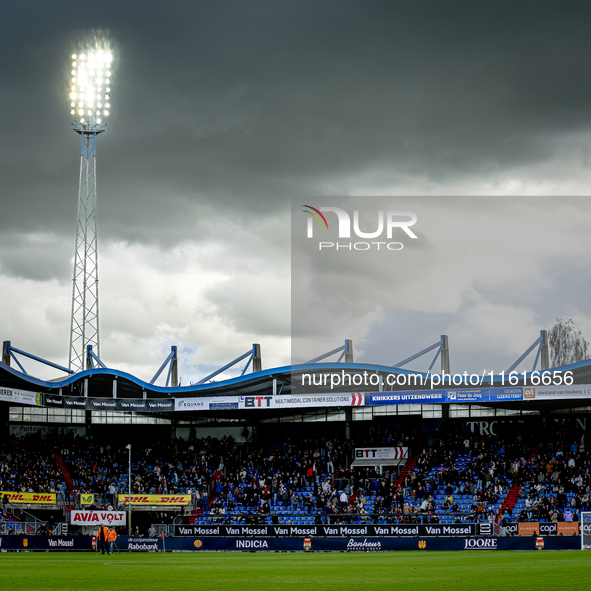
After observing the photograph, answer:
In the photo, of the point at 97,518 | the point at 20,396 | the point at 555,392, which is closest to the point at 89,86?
the point at 20,396

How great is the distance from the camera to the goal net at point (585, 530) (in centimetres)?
3459

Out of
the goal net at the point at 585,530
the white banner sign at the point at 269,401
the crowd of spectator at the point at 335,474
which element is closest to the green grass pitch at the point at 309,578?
the goal net at the point at 585,530

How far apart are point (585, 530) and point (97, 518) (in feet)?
90.9

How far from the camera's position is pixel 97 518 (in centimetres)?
4594

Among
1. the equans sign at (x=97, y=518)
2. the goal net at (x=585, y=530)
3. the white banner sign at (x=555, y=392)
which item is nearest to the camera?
the goal net at (x=585, y=530)

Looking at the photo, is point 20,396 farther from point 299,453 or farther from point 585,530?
point 585,530

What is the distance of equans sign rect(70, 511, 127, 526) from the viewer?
45.8 meters

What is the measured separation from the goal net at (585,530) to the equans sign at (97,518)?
26251 millimetres

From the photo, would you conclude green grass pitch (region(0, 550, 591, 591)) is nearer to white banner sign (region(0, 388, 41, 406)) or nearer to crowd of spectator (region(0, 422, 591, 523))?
crowd of spectator (region(0, 422, 591, 523))

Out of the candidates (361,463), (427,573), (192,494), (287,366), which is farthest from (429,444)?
(427,573)

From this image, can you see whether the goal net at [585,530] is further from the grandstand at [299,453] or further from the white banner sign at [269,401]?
the white banner sign at [269,401]

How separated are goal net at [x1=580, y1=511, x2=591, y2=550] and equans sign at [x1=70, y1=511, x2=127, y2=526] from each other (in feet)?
86.1

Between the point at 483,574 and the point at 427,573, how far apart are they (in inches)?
66.3

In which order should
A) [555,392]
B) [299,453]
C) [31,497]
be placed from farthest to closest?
1. [299,453]
2. [31,497]
3. [555,392]
